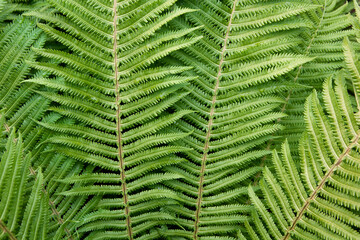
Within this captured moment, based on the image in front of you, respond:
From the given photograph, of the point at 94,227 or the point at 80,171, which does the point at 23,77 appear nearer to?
the point at 80,171

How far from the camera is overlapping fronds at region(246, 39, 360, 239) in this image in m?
1.16

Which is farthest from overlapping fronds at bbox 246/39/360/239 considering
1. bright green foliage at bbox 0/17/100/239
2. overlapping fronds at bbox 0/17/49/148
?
overlapping fronds at bbox 0/17/49/148

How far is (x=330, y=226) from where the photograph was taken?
1178 mm

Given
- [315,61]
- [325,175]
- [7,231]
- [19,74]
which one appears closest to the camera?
[7,231]

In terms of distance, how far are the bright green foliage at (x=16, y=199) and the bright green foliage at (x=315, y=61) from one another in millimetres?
1043

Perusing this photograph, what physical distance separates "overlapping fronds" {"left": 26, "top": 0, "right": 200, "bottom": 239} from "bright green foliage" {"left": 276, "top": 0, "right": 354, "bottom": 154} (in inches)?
21.4

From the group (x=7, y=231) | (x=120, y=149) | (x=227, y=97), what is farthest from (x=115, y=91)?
(x=7, y=231)

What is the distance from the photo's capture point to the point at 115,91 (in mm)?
1295

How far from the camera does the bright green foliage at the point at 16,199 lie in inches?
43.0

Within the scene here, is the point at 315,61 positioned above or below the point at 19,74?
above

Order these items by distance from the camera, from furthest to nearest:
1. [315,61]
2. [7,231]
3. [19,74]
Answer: [315,61] < [19,74] < [7,231]

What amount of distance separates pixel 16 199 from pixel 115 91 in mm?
524

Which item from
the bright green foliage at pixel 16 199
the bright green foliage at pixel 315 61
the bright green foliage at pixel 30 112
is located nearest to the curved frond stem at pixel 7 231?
the bright green foliage at pixel 16 199

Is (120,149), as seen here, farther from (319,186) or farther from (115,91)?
(319,186)
